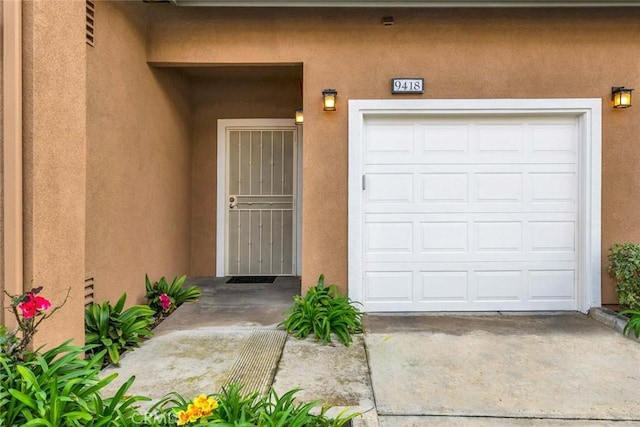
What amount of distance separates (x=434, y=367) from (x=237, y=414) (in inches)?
59.3

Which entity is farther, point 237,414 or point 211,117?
point 211,117

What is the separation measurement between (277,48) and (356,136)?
4.13ft

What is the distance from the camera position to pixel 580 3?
3.79 meters

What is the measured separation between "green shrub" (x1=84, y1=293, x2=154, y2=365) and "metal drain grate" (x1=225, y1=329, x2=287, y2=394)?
0.90 metres

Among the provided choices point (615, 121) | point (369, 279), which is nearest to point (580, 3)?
point (615, 121)

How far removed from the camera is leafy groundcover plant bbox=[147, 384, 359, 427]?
1.78 m

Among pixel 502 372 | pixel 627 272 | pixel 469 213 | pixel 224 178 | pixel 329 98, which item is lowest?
pixel 502 372

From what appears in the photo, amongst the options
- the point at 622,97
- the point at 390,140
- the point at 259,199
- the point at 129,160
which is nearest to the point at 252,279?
the point at 259,199

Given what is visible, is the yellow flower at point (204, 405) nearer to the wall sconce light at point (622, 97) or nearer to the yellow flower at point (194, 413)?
the yellow flower at point (194, 413)

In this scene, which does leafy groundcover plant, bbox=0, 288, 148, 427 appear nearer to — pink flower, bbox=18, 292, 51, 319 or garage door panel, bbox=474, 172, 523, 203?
pink flower, bbox=18, 292, 51, 319

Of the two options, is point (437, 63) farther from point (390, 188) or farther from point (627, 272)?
point (627, 272)

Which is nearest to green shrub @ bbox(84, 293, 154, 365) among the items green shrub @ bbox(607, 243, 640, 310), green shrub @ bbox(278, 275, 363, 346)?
green shrub @ bbox(278, 275, 363, 346)

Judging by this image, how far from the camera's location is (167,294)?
423 centimetres

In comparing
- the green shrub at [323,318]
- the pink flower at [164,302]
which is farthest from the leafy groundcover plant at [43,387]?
the pink flower at [164,302]
